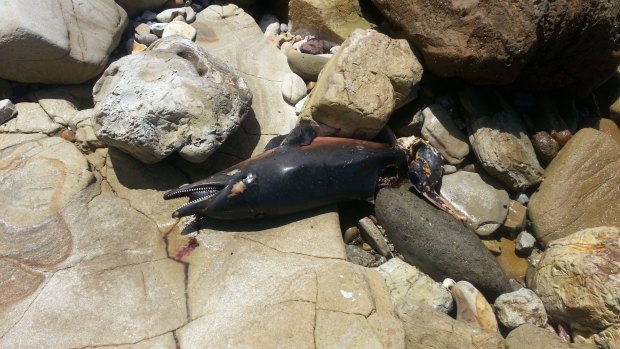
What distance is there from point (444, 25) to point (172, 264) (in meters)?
2.90

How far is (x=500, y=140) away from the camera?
15.5 feet

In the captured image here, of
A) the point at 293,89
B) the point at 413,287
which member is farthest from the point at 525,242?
the point at 293,89

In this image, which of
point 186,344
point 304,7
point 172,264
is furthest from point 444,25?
point 186,344

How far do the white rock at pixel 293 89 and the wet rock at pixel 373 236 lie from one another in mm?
1367

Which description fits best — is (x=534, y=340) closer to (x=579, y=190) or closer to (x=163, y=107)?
(x=579, y=190)

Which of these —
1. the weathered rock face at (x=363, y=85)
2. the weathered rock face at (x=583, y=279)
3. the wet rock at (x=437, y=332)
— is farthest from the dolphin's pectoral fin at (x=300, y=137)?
the weathered rock face at (x=583, y=279)

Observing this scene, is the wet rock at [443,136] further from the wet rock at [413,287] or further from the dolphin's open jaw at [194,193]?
the dolphin's open jaw at [194,193]

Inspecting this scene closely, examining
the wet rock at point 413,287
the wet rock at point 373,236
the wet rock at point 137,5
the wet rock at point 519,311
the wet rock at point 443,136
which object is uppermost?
the wet rock at point 443,136

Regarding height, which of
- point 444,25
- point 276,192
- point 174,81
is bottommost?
point 276,192

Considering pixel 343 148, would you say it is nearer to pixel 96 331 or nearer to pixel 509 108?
pixel 509 108

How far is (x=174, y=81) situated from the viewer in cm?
402

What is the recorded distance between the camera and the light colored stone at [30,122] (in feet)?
14.2

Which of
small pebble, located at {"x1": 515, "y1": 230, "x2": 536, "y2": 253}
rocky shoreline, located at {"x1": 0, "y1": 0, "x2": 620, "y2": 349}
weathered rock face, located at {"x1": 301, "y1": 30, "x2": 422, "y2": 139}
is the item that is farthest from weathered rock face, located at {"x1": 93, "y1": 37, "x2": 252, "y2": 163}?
small pebble, located at {"x1": 515, "y1": 230, "x2": 536, "y2": 253}

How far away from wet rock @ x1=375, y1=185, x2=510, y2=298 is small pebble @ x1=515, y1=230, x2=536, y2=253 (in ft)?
1.57
